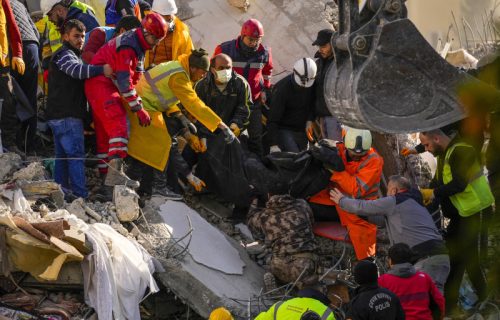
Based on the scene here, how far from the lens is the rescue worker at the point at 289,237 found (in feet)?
36.1

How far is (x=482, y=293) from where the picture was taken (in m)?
10.4

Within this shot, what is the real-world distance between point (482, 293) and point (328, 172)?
190 centimetres

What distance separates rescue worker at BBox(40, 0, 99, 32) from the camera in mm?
12227

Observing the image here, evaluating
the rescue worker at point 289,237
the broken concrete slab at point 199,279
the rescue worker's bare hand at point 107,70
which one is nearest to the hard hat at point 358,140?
the rescue worker at point 289,237

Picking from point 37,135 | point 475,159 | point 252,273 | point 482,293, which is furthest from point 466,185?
point 37,135

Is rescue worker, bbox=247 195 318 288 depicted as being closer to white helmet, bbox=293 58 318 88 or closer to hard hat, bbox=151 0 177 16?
→ white helmet, bbox=293 58 318 88

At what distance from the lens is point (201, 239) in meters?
11.6

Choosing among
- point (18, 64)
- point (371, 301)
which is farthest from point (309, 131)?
point (371, 301)

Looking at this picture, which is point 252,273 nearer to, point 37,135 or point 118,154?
point 118,154

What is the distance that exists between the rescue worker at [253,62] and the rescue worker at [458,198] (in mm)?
2375

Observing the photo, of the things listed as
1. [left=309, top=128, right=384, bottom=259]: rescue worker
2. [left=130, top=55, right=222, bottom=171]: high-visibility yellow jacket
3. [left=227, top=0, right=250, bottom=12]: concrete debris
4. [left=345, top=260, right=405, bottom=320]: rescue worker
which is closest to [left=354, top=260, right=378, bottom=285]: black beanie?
[left=345, top=260, right=405, bottom=320]: rescue worker

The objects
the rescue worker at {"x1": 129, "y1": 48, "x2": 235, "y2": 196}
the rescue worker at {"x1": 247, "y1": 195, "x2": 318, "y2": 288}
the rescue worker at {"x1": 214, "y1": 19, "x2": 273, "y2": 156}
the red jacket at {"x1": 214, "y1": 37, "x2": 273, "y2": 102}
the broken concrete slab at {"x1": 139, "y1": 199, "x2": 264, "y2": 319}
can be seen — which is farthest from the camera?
the red jacket at {"x1": 214, "y1": 37, "x2": 273, "y2": 102}

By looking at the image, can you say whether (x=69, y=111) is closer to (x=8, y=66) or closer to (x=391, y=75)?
(x=8, y=66)

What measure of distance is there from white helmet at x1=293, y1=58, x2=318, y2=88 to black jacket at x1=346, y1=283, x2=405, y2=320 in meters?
4.28
